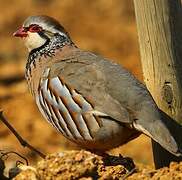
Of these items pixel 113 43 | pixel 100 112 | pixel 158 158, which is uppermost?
pixel 100 112

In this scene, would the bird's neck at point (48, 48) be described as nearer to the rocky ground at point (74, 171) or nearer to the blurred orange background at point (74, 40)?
the rocky ground at point (74, 171)

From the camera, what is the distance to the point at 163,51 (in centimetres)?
534

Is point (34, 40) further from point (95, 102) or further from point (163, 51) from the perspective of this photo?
point (163, 51)

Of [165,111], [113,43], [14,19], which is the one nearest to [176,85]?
[165,111]

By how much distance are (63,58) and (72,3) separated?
35.7 ft

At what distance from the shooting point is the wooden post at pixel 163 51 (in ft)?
17.3

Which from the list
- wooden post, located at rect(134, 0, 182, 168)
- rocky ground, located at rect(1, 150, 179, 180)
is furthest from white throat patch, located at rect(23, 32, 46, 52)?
rocky ground, located at rect(1, 150, 179, 180)

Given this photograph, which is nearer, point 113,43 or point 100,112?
point 100,112

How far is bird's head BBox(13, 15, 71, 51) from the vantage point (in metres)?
6.30

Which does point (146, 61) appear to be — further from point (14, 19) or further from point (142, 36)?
point (14, 19)

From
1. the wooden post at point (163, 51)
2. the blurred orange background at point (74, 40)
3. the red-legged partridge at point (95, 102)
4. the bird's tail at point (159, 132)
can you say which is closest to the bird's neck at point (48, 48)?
the red-legged partridge at point (95, 102)

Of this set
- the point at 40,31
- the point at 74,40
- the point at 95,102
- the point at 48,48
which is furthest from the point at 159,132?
the point at 74,40

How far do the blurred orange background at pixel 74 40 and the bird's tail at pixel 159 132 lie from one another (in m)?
2.98

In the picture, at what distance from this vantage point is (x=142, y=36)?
5.39m
